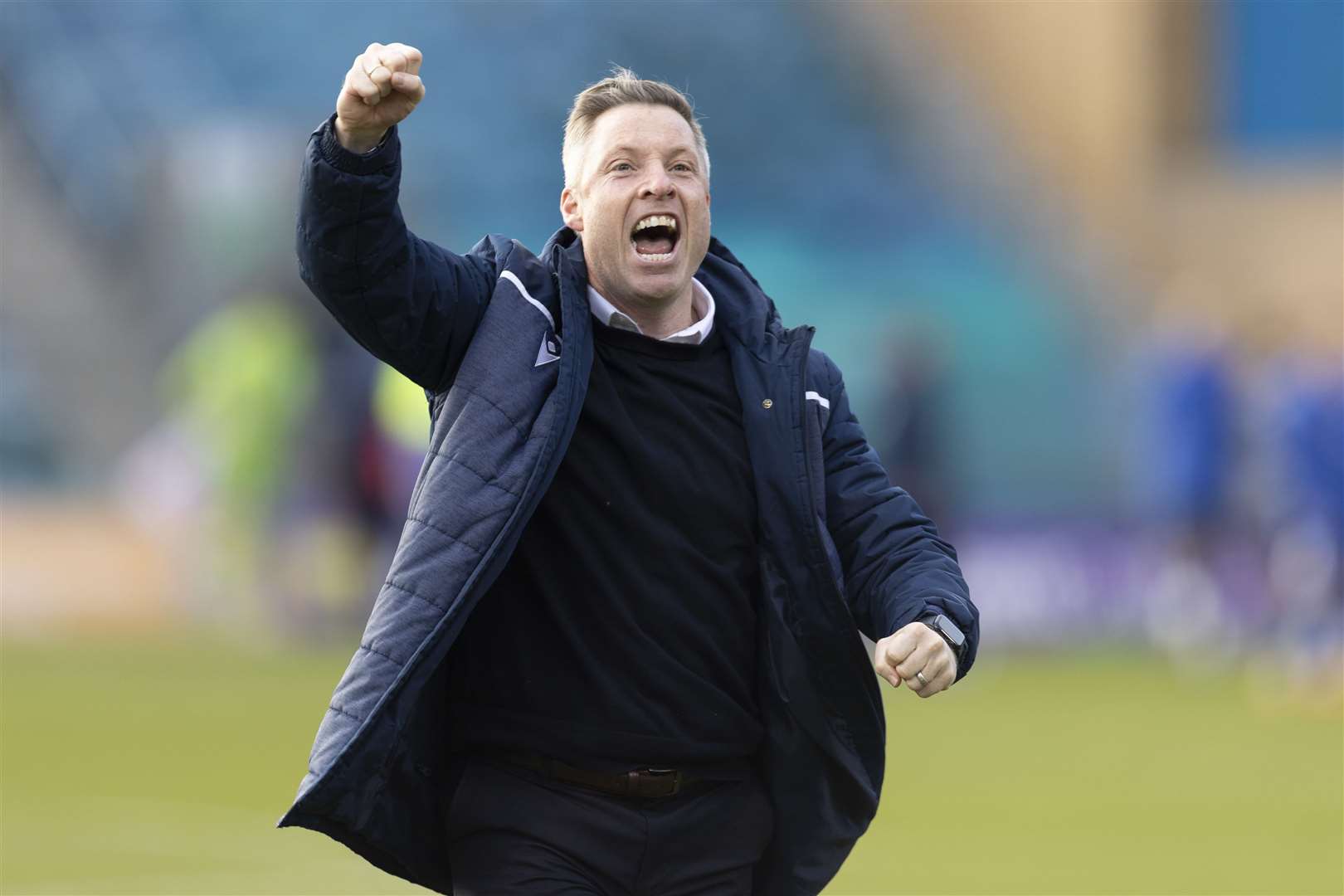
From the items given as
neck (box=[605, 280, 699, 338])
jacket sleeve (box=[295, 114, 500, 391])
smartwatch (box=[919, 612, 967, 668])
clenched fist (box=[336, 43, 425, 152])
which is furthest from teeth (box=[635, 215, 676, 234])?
smartwatch (box=[919, 612, 967, 668])

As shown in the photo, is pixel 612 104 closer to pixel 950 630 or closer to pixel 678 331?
pixel 678 331

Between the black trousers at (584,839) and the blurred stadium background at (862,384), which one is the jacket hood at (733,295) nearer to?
the black trousers at (584,839)

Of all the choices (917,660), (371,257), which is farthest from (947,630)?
(371,257)

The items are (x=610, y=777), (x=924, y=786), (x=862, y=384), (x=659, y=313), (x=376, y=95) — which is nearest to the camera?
(x=376, y=95)

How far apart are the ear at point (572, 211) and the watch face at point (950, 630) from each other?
1116mm

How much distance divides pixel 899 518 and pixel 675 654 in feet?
1.75

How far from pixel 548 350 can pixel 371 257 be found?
1.42 feet

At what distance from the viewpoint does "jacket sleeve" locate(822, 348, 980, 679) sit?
15.6ft

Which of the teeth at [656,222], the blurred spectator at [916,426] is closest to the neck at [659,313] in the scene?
the teeth at [656,222]

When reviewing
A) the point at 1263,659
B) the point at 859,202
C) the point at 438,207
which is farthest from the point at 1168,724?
the point at 859,202

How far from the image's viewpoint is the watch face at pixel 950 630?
4.66 meters

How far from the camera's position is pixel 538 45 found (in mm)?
27828

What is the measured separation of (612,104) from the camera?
501 cm

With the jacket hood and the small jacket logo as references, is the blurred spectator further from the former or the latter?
the small jacket logo
